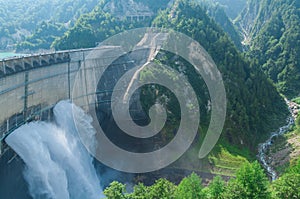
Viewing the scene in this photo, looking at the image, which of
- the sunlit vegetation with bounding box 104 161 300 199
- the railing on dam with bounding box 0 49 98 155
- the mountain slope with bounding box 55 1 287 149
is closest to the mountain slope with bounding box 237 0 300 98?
the mountain slope with bounding box 55 1 287 149

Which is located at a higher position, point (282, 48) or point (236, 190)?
point (282, 48)

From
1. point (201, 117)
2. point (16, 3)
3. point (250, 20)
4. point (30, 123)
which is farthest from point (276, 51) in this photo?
point (16, 3)

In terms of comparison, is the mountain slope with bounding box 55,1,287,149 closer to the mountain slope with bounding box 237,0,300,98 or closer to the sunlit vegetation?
the mountain slope with bounding box 237,0,300,98

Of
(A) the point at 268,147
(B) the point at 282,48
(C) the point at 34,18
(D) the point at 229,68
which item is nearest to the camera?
(A) the point at 268,147

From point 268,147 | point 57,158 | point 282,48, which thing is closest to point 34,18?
point 282,48

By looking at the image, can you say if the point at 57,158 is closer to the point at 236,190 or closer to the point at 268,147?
the point at 236,190

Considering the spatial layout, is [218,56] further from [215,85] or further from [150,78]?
[150,78]

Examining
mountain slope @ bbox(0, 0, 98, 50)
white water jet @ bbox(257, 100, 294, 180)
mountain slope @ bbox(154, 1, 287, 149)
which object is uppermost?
mountain slope @ bbox(0, 0, 98, 50)
